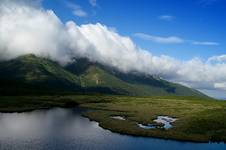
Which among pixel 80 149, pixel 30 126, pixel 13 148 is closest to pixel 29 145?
pixel 13 148

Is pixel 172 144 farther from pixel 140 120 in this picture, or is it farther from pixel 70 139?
pixel 140 120

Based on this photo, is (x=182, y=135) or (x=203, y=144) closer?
(x=203, y=144)

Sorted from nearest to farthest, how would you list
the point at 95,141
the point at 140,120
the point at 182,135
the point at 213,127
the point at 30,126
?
the point at 95,141 → the point at 182,135 → the point at 30,126 → the point at 213,127 → the point at 140,120

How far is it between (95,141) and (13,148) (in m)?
22.2

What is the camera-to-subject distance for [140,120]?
405ft

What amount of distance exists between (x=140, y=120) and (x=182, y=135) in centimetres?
3473

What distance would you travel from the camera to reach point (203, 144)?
3246 inches

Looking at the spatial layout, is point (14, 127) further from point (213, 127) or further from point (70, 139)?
point (213, 127)

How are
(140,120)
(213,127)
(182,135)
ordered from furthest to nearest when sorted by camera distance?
1. (140,120)
2. (213,127)
3. (182,135)

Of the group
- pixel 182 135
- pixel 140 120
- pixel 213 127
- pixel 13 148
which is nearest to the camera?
pixel 13 148

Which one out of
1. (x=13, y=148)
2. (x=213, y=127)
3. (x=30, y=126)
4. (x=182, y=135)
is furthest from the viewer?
(x=213, y=127)

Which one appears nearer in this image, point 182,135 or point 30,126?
point 182,135

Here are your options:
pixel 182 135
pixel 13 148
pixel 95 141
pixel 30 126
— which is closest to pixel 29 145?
pixel 13 148

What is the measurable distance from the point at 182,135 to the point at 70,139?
34.7 m
